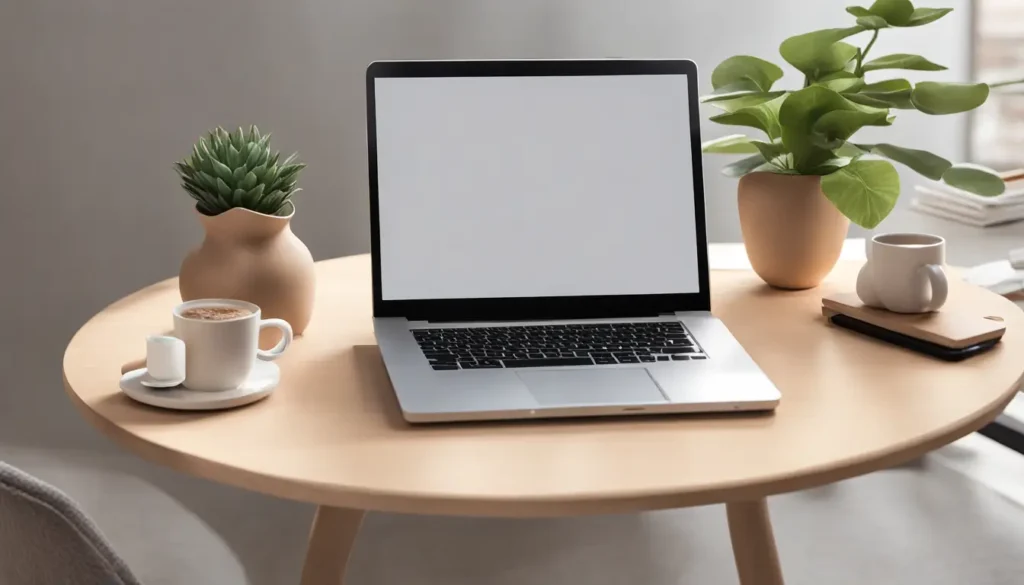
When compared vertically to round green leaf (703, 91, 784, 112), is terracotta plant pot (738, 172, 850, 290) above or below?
below

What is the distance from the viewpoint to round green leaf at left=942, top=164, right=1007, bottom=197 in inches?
51.4

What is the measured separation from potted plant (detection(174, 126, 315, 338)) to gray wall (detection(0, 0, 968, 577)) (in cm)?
89

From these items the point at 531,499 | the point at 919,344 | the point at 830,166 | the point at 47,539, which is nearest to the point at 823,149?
the point at 830,166

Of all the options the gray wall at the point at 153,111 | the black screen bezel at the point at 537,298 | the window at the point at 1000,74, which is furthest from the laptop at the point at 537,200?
the window at the point at 1000,74

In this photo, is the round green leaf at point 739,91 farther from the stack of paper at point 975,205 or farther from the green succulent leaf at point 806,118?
the stack of paper at point 975,205

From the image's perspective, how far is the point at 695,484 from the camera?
0.82m

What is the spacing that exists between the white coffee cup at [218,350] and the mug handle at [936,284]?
678mm

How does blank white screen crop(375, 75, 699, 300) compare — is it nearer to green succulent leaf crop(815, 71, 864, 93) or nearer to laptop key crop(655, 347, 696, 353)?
laptop key crop(655, 347, 696, 353)

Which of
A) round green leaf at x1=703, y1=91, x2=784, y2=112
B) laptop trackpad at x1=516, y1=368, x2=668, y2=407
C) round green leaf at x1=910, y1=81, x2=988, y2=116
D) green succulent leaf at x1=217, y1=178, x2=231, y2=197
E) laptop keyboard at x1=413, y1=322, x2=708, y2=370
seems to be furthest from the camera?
round green leaf at x1=703, y1=91, x2=784, y2=112

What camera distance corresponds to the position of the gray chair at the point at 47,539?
0.68 metres

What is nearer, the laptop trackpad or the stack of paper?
the laptop trackpad

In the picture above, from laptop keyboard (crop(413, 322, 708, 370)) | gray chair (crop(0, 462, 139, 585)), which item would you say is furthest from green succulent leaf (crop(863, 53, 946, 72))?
gray chair (crop(0, 462, 139, 585))

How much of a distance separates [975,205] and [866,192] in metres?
0.89

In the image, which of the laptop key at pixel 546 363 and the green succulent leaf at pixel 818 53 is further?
the green succulent leaf at pixel 818 53
